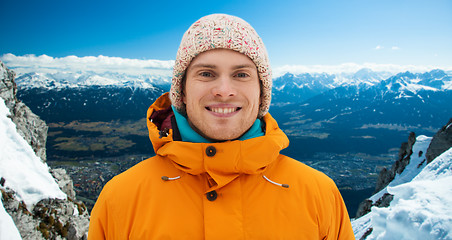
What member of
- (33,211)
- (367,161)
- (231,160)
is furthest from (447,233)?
(367,161)

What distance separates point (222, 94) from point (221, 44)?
2.21 ft

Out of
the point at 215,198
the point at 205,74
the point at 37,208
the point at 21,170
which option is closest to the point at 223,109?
the point at 205,74

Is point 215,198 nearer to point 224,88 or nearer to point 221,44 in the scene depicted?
point 224,88

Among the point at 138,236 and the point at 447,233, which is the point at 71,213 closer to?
the point at 138,236

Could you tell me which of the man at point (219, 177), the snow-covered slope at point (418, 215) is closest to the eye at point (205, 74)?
the man at point (219, 177)

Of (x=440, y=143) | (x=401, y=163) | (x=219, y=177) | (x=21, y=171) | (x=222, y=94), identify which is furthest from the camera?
(x=401, y=163)

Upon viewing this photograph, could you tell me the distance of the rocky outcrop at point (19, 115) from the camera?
25.6 metres

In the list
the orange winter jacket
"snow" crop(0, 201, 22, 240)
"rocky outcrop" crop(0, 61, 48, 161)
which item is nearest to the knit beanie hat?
the orange winter jacket

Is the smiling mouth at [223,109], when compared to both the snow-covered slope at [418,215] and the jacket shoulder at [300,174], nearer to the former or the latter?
the jacket shoulder at [300,174]

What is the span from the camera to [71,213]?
2014 cm

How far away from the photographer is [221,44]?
2645mm

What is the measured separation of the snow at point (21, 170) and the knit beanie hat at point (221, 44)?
20.4 metres

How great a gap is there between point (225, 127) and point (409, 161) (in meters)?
40.5

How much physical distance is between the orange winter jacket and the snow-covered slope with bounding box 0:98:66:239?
62.7 ft
